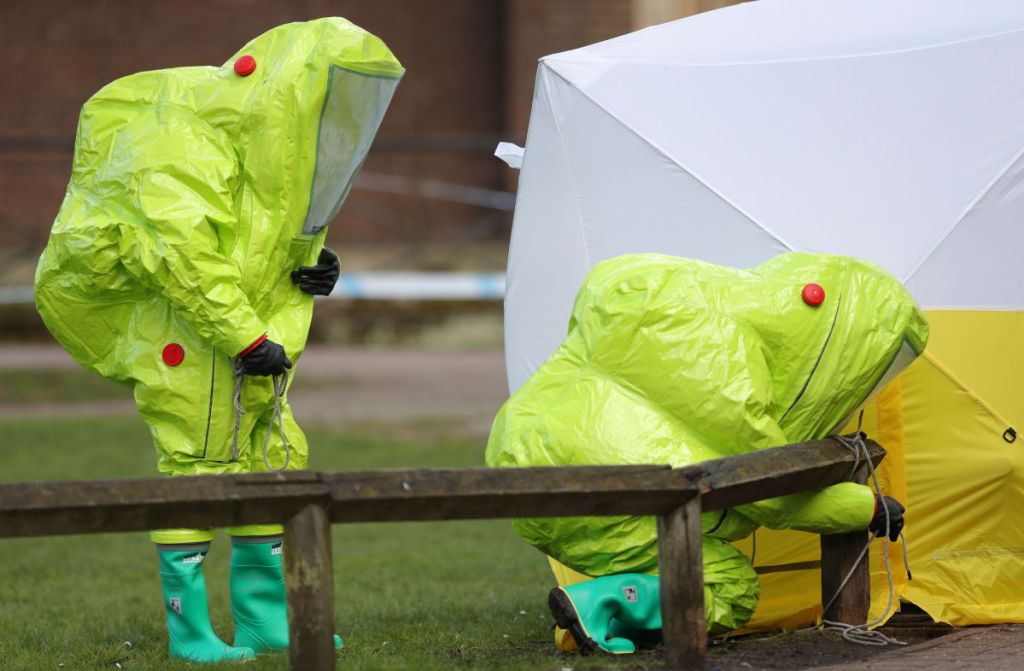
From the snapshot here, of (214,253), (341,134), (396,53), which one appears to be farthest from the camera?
A: (396,53)

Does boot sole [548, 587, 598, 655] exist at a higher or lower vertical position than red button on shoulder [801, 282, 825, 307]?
lower

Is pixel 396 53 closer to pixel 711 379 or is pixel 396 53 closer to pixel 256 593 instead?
pixel 256 593

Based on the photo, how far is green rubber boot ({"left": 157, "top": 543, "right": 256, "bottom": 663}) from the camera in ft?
18.2

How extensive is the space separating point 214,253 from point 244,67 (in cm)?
76

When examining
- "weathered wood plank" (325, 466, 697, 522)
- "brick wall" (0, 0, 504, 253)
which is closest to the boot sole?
"weathered wood plank" (325, 466, 697, 522)

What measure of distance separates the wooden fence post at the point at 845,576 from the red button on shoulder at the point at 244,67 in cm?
268

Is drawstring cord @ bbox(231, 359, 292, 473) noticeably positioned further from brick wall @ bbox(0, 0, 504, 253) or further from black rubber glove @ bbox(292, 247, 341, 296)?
brick wall @ bbox(0, 0, 504, 253)

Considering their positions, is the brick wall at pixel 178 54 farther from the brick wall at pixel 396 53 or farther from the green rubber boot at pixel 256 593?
the green rubber boot at pixel 256 593

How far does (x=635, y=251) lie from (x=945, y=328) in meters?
1.24

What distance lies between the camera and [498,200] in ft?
74.2

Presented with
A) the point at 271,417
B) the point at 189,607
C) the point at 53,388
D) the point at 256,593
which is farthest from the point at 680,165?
the point at 53,388

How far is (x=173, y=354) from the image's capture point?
218 inches

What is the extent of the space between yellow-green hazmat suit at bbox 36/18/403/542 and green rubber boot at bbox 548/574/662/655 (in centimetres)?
129

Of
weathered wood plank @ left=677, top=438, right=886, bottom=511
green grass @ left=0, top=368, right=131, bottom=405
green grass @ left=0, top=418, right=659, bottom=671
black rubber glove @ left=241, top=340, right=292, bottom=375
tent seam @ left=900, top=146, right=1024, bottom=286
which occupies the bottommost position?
green grass @ left=0, top=368, right=131, bottom=405
